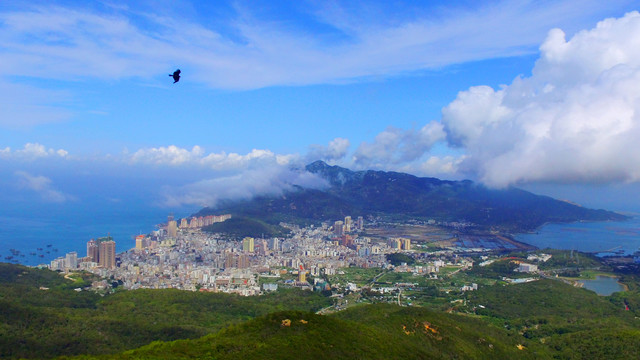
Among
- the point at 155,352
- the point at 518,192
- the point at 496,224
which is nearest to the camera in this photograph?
the point at 155,352

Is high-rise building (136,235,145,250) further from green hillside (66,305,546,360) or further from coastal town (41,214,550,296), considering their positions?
green hillside (66,305,546,360)

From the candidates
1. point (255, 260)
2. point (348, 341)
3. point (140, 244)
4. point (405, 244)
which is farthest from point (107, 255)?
point (348, 341)

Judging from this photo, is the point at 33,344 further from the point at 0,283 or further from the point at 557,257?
the point at 557,257

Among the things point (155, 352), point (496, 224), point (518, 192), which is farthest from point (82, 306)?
point (518, 192)

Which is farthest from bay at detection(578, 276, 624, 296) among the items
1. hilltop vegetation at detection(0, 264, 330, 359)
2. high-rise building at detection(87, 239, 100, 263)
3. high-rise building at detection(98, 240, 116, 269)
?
high-rise building at detection(87, 239, 100, 263)

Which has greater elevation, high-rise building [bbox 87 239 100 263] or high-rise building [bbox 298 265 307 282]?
high-rise building [bbox 87 239 100 263]

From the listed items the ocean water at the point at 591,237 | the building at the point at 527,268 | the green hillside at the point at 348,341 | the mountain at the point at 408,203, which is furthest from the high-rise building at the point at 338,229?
the green hillside at the point at 348,341
